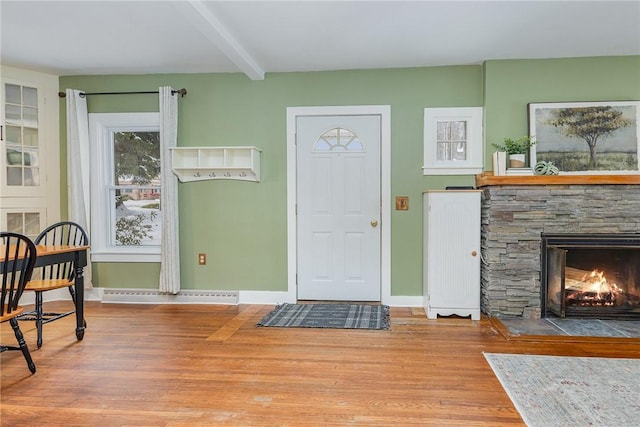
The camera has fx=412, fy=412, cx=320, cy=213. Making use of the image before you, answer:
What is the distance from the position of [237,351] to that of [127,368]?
0.73m

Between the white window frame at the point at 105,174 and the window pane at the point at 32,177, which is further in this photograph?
the white window frame at the point at 105,174

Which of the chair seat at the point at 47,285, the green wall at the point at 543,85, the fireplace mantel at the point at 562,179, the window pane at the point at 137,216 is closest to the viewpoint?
the chair seat at the point at 47,285

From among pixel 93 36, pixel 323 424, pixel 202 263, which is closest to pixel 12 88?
pixel 93 36

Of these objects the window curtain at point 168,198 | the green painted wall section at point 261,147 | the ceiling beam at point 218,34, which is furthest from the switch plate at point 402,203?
the window curtain at point 168,198

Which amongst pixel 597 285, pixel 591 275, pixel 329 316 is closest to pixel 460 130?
pixel 591 275

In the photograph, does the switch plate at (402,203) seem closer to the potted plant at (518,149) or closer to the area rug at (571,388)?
the potted plant at (518,149)

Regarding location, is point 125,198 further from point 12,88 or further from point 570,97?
point 570,97

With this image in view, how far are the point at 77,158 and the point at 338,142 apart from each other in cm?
278

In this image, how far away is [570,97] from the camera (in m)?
3.91

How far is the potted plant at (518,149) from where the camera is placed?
3.79 metres

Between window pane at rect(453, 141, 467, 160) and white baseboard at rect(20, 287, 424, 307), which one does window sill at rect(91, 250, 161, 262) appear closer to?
white baseboard at rect(20, 287, 424, 307)

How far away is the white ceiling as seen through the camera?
293 centimetres

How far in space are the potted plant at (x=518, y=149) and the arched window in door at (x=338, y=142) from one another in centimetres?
140

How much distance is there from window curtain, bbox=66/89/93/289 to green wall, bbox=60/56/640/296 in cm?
19
